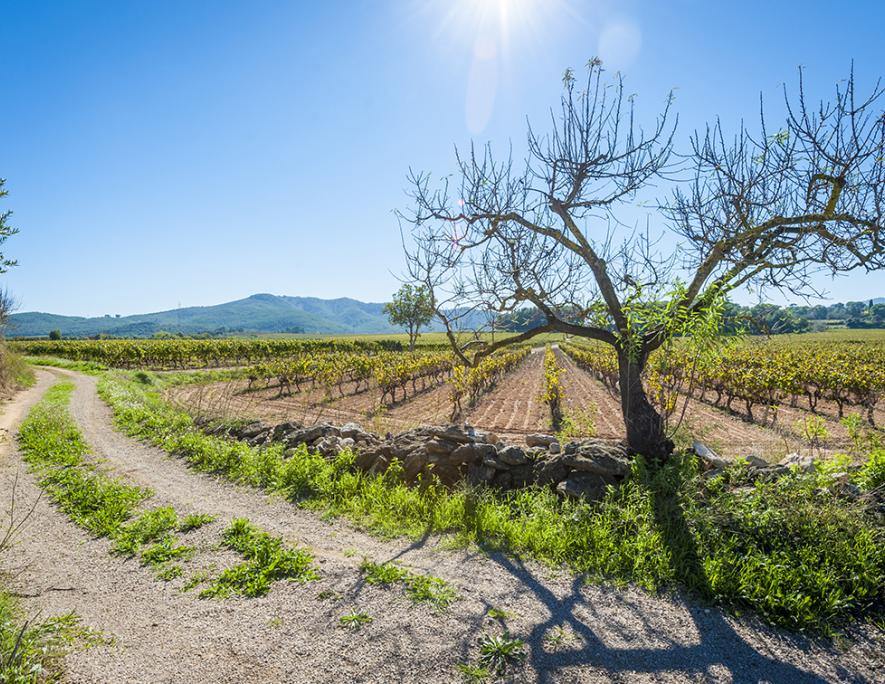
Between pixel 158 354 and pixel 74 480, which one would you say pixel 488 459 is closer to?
pixel 74 480

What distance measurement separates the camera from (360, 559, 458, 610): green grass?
4.09 m

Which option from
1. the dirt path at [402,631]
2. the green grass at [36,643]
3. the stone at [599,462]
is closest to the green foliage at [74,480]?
the dirt path at [402,631]

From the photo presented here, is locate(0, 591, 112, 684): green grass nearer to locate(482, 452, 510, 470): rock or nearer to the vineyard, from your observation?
locate(482, 452, 510, 470): rock

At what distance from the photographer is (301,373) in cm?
2817

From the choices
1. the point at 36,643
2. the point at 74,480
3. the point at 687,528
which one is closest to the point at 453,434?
the point at 687,528

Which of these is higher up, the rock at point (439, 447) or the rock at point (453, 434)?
the rock at point (453, 434)

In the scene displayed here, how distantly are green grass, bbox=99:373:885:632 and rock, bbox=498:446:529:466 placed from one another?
55cm

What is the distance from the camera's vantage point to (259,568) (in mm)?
4738

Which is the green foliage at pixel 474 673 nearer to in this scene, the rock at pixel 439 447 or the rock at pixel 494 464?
the rock at pixel 494 464

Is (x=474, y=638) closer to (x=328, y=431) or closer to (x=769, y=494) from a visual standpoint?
(x=769, y=494)

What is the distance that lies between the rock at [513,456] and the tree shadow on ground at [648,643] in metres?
2.70

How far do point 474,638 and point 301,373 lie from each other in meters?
26.6

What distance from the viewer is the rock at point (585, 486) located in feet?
20.0

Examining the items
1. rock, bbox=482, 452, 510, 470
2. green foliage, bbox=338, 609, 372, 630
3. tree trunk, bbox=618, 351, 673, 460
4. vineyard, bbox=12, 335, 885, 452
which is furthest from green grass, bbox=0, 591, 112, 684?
vineyard, bbox=12, 335, 885, 452
